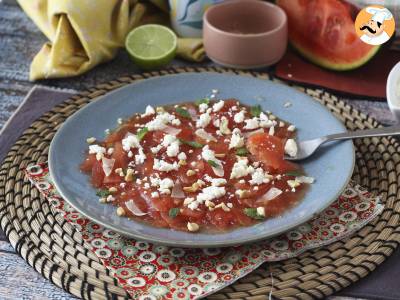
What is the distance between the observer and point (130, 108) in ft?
6.45

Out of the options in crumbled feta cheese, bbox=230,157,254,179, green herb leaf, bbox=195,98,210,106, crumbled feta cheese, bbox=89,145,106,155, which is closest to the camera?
crumbled feta cheese, bbox=230,157,254,179

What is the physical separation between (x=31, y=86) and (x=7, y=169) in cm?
53

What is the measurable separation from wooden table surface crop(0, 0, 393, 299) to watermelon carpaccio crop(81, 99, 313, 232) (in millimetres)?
253

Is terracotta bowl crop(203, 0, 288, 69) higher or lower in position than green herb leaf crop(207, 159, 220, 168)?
lower

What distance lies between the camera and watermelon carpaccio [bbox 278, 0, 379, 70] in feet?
7.46

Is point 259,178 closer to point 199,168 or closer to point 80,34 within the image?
point 199,168

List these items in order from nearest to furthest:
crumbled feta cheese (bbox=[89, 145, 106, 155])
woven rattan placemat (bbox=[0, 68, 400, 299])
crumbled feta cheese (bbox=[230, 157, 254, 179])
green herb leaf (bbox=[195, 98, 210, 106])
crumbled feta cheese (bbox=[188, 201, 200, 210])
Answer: woven rattan placemat (bbox=[0, 68, 400, 299]) → crumbled feta cheese (bbox=[188, 201, 200, 210]) → crumbled feta cheese (bbox=[230, 157, 254, 179]) → crumbled feta cheese (bbox=[89, 145, 106, 155]) → green herb leaf (bbox=[195, 98, 210, 106])

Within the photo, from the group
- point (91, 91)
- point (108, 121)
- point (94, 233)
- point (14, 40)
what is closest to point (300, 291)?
point (94, 233)

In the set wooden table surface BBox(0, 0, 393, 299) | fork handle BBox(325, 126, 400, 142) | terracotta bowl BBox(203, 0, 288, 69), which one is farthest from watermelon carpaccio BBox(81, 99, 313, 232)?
terracotta bowl BBox(203, 0, 288, 69)

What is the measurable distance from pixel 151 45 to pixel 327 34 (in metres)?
0.64

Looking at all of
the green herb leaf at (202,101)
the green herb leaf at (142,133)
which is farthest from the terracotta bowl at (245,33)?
the green herb leaf at (142,133)

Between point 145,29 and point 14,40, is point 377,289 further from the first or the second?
point 14,40

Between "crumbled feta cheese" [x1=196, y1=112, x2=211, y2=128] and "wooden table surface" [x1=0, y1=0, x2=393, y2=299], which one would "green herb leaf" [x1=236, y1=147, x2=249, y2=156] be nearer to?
"crumbled feta cheese" [x1=196, y1=112, x2=211, y2=128]

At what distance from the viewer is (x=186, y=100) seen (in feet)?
6.61
